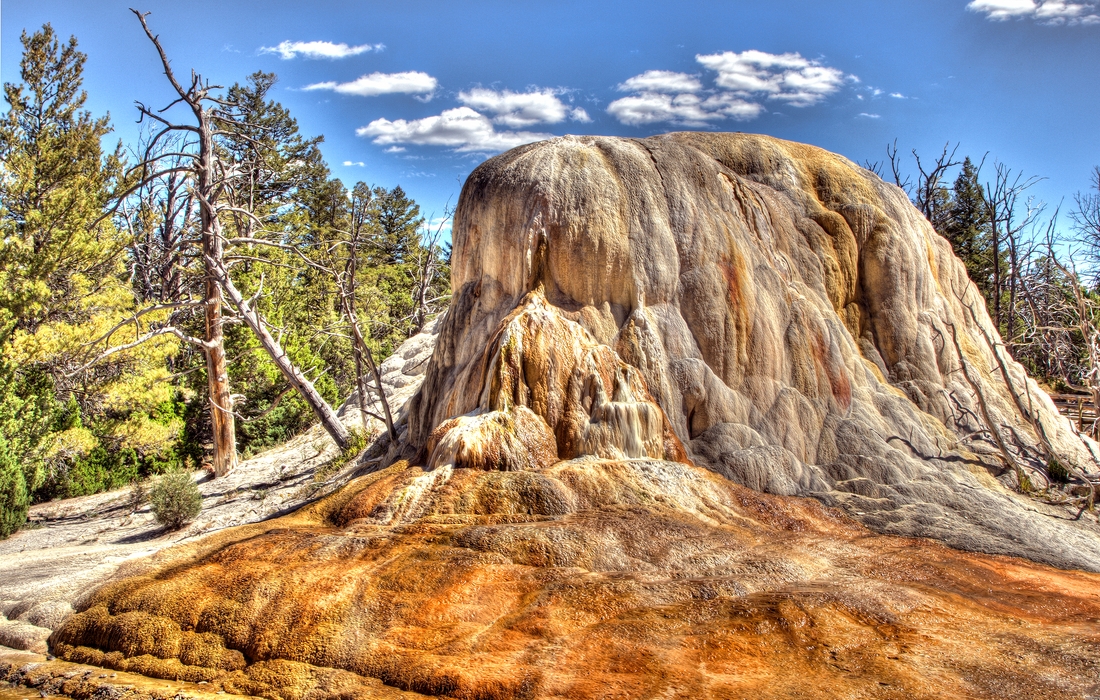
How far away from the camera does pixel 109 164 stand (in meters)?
23.8

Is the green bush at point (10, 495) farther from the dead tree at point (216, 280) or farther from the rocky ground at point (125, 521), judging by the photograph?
the dead tree at point (216, 280)

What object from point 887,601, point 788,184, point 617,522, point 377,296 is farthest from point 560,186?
point 377,296

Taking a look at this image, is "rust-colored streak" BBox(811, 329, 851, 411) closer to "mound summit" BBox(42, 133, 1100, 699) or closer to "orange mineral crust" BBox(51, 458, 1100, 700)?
"mound summit" BBox(42, 133, 1100, 699)

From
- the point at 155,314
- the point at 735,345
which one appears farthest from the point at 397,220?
the point at 735,345

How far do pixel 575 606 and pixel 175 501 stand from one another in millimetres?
8564

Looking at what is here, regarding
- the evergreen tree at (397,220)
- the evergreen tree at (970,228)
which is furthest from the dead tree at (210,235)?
the evergreen tree at (970,228)

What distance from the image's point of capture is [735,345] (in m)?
10.3

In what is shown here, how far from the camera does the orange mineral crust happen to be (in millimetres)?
5379

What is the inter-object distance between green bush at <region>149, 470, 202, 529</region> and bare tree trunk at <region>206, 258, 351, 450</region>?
9.66ft

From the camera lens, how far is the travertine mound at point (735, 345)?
917 cm

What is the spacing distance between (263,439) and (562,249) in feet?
42.3

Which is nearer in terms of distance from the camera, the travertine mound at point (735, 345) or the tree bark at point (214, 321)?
the travertine mound at point (735, 345)

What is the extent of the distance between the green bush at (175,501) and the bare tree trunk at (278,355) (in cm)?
295

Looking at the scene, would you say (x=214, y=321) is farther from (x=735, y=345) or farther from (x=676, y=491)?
(x=676, y=491)
